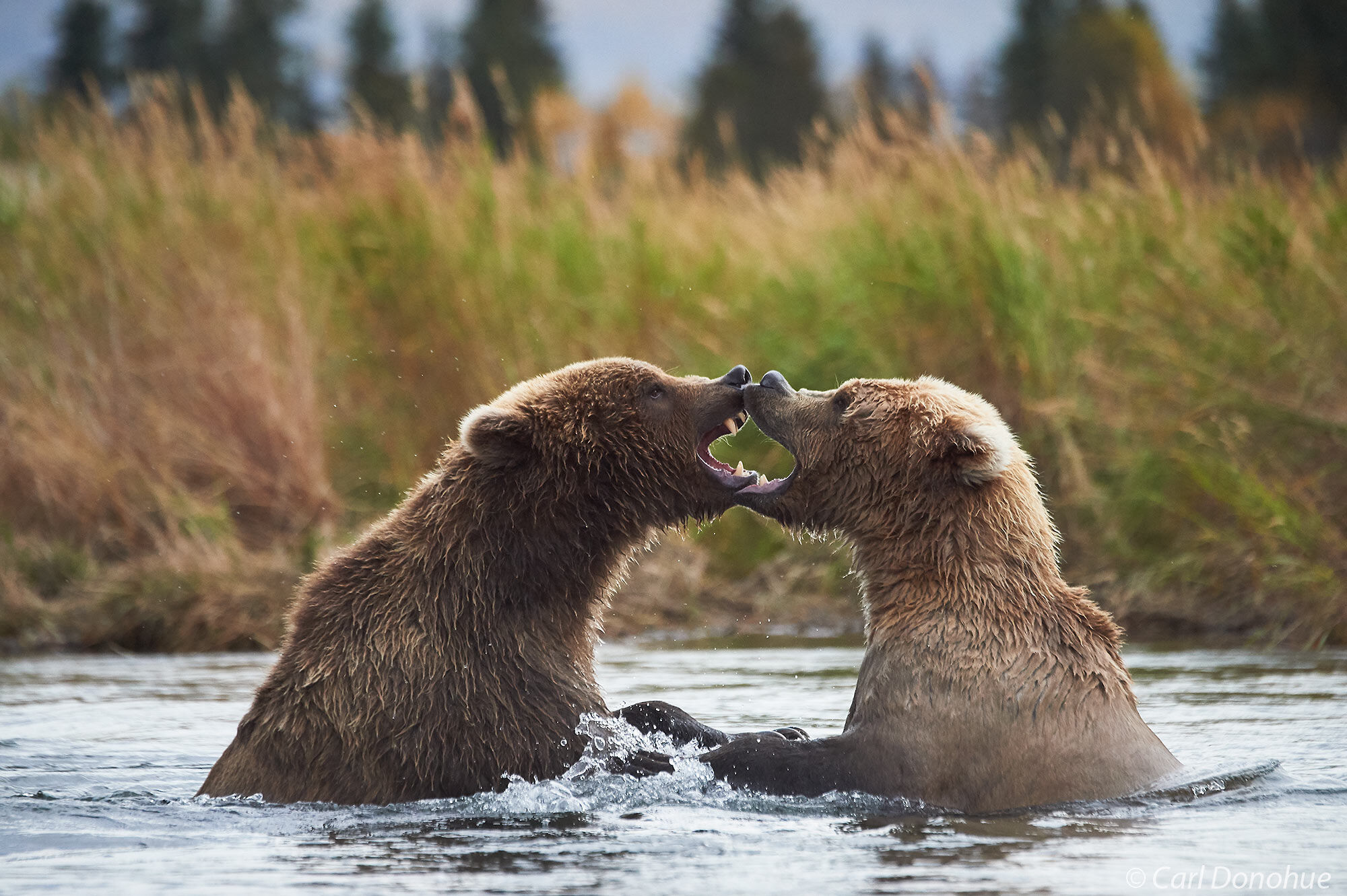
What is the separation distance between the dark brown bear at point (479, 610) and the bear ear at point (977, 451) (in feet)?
2.74

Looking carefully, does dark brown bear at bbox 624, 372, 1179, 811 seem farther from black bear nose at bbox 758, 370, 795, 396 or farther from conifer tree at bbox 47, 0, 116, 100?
conifer tree at bbox 47, 0, 116, 100

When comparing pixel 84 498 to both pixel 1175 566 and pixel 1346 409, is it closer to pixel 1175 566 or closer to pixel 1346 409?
pixel 1175 566

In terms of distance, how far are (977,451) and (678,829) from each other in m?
1.66

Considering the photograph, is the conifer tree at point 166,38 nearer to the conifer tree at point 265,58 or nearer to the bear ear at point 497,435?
the conifer tree at point 265,58

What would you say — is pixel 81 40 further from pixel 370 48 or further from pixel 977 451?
pixel 977 451

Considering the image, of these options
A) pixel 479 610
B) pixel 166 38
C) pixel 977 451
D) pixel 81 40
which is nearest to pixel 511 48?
pixel 166 38

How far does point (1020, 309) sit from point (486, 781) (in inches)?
232

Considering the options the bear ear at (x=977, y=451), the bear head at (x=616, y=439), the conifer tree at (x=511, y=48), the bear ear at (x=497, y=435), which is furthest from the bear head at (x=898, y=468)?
the conifer tree at (x=511, y=48)

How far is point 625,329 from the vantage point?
11195 mm

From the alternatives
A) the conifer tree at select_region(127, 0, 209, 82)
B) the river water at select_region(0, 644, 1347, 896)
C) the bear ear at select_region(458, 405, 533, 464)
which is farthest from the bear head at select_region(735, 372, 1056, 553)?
the conifer tree at select_region(127, 0, 209, 82)

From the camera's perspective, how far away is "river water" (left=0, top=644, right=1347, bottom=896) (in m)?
4.07

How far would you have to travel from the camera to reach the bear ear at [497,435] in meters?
5.38

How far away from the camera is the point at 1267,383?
908 centimetres

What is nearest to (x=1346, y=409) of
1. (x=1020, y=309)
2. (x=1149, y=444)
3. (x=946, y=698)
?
(x=1149, y=444)
